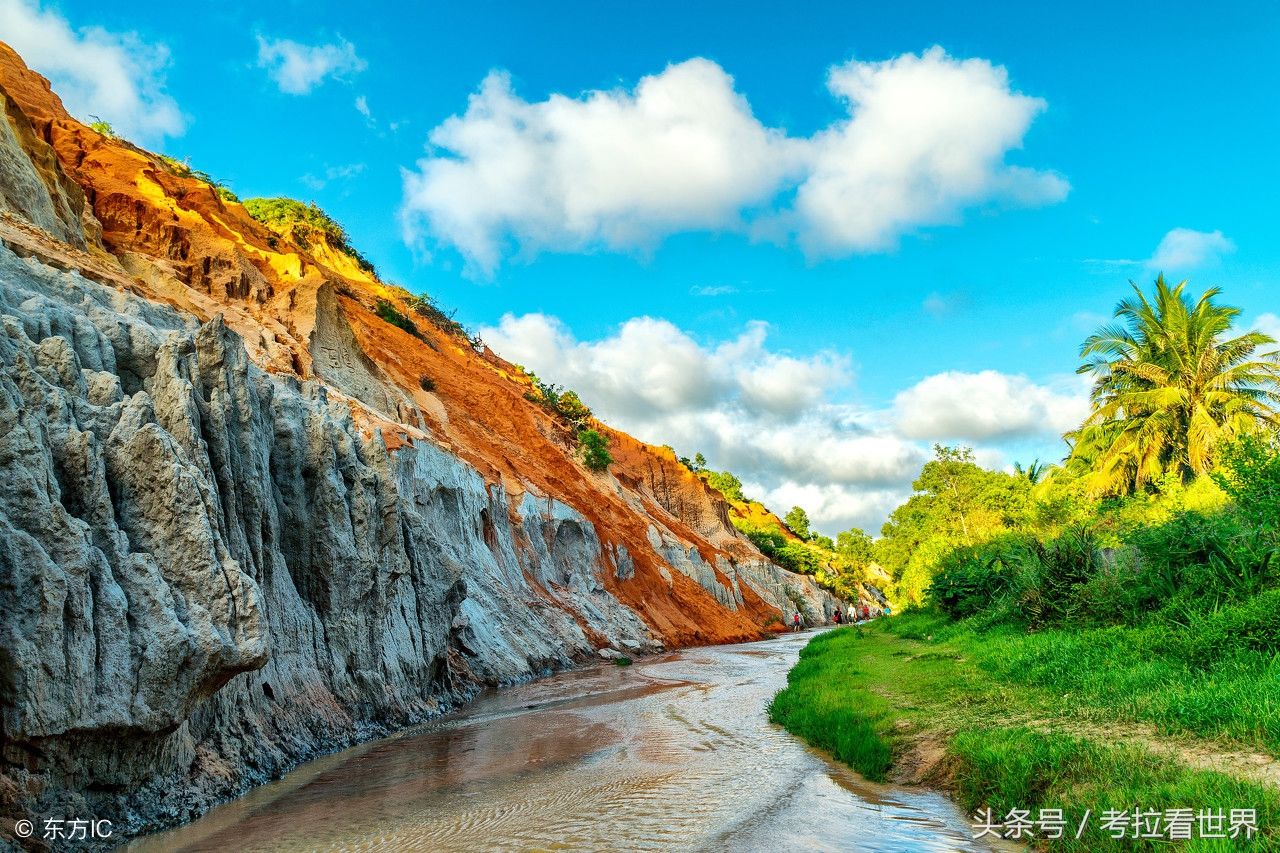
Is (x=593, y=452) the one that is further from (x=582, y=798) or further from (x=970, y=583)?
(x=582, y=798)

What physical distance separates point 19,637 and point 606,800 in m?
5.87

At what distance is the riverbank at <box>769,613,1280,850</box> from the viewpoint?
556 centimetres

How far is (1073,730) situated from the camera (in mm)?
7859

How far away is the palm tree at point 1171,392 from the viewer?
24.1 meters

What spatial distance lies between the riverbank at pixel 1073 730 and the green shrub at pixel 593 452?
40.4 metres

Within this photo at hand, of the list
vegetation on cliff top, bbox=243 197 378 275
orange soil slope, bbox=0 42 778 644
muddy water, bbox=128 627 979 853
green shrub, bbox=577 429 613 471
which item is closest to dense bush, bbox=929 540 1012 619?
muddy water, bbox=128 627 979 853

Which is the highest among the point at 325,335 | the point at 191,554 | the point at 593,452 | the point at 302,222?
the point at 302,222

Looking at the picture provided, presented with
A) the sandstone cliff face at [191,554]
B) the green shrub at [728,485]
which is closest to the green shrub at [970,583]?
the sandstone cliff face at [191,554]

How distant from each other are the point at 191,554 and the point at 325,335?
26.9 metres

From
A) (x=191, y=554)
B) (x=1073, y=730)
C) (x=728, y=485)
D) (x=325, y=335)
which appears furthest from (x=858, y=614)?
(x=191, y=554)

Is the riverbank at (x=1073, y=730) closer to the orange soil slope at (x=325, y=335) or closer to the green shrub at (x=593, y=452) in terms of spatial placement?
the orange soil slope at (x=325, y=335)

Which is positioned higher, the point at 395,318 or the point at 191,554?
the point at 395,318

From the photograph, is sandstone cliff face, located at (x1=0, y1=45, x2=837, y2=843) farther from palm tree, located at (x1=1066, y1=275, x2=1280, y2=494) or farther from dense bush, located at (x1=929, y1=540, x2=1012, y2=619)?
palm tree, located at (x1=1066, y1=275, x2=1280, y2=494)

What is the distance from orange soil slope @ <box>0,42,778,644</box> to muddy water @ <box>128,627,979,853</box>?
1246 cm
